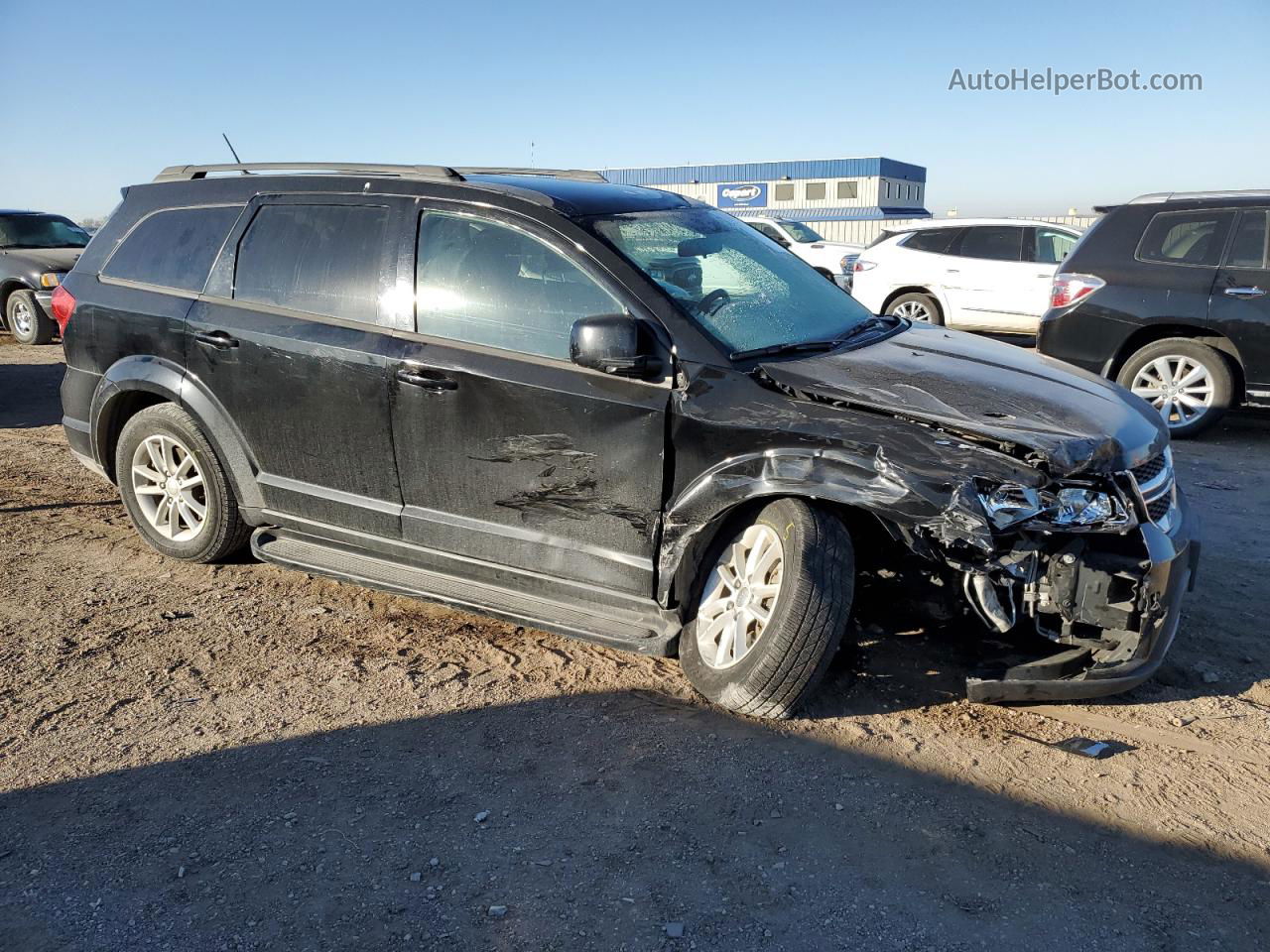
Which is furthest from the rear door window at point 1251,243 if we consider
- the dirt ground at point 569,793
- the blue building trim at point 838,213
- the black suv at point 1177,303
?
the blue building trim at point 838,213

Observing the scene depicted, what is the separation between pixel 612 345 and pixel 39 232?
45.5 ft

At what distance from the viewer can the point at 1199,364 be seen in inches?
325

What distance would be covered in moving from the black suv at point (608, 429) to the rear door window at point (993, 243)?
27.9 ft

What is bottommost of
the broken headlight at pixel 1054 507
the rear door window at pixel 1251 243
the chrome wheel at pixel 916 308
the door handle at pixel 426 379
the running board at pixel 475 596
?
the running board at pixel 475 596

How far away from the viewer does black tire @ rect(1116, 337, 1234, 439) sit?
816 cm

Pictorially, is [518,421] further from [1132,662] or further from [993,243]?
[993,243]

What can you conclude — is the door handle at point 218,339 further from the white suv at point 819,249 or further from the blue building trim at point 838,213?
the blue building trim at point 838,213

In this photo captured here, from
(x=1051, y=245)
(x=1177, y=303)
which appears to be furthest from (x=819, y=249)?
(x=1177, y=303)

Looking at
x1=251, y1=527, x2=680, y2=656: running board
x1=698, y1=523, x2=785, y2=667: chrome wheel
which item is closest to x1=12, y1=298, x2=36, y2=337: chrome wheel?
x1=251, y1=527, x2=680, y2=656: running board

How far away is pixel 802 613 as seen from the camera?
349 cm

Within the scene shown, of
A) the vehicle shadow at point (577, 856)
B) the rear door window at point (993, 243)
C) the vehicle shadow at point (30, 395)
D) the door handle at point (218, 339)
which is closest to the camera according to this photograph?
the vehicle shadow at point (577, 856)

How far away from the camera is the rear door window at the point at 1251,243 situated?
317 inches

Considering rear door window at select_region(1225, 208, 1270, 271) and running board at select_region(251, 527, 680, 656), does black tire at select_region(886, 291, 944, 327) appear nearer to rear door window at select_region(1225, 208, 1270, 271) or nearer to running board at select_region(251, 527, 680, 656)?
rear door window at select_region(1225, 208, 1270, 271)

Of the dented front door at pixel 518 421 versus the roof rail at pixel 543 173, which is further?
the roof rail at pixel 543 173
